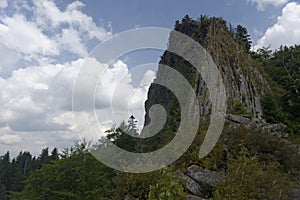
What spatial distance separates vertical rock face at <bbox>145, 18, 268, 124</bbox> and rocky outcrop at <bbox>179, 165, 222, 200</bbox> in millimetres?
10089

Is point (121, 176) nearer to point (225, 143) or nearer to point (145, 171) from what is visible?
point (145, 171)

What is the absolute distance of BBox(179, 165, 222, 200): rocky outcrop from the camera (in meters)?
9.41

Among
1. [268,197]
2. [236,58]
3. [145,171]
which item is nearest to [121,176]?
[145,171]

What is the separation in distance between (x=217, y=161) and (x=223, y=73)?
15.0 metres

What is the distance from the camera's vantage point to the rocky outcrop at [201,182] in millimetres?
9414

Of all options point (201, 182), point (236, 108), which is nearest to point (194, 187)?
point (201, 182)

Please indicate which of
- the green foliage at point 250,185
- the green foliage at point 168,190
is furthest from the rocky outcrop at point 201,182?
the green foliage at point 168,190

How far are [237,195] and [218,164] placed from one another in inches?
180

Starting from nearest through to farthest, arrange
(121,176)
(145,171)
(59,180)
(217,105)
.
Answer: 1. (145,171)
2. (121,176)
3. (59,180)
4. (217,105)

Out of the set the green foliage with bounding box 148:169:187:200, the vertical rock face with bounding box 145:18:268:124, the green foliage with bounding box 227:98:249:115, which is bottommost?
the green foliage with bounding box 148:169:187:200

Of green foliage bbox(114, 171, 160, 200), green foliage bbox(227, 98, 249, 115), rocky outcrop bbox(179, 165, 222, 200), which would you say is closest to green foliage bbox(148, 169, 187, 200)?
rocky outcrop bbox(179, 165, 222, 200)

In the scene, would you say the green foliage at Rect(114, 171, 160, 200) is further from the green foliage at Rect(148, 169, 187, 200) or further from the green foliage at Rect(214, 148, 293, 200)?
the green foliage at Rect(214, 148, 293, 200)

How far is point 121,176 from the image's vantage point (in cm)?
1079

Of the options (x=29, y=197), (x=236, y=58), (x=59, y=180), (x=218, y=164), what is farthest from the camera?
(x=236, y=58)
